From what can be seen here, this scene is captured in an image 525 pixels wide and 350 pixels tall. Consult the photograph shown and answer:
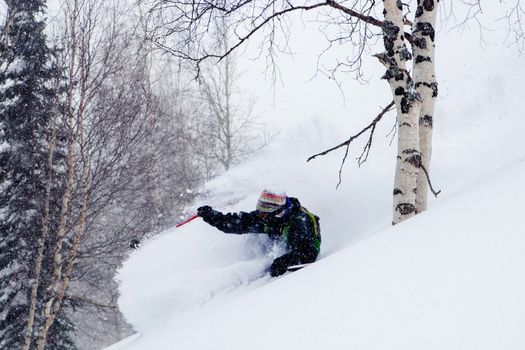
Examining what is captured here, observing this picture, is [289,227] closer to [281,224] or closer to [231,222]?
[281,224]

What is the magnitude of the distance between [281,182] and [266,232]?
5.12 feet

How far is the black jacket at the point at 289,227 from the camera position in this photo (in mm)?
3869

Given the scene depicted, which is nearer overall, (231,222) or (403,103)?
(403,103)

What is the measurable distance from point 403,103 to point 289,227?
1625 mm

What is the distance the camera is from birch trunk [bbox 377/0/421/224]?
10.9 feet

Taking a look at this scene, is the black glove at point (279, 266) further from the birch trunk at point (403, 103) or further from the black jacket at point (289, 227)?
the birch trunk at point (403, 103)

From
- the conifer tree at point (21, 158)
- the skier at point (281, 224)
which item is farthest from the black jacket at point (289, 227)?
the conifer tree at point (21, 158)

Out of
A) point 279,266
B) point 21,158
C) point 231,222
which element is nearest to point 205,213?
point 231,222

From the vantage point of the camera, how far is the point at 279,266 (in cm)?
377

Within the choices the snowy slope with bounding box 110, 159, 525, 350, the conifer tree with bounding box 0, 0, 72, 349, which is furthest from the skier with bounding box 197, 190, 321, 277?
the conifer tree with bounding box 0, 0, 72, 349

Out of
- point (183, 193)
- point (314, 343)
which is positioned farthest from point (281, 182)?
point (183, 193)

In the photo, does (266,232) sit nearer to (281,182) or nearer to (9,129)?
(281,182)

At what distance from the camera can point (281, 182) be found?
5871mm

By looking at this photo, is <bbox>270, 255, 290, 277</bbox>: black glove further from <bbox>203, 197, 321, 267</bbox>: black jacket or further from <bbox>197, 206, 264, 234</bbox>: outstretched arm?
<bbox>197, 206, 264, 234</bbox>: outstretched arm
